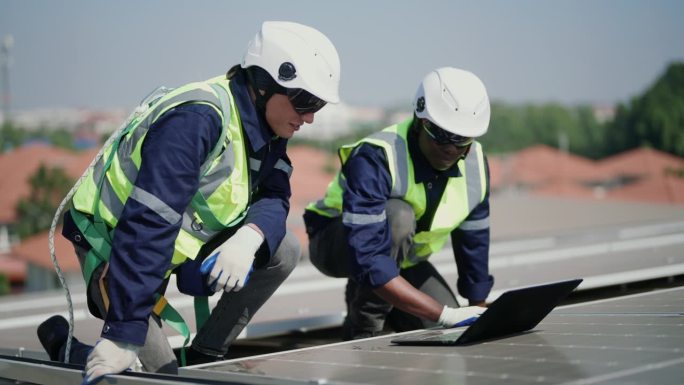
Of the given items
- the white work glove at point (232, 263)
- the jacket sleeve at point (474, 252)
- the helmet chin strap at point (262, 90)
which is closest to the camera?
the white work glove at point (232, 263)

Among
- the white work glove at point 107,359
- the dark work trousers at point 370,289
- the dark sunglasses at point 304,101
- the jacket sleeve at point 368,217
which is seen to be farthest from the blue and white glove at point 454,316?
the white work glove at point 107,359

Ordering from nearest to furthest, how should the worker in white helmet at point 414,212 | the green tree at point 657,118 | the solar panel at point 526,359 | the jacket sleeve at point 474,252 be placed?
the solar panel at point 526,359 → the worker in white helmet at point 414,212 → the jacket sleeve at point 474,252 → the green tree at point 657,118

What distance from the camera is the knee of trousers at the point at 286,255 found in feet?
11.8

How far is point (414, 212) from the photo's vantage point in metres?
4.18

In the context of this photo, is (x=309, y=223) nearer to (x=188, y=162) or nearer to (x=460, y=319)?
(x=460, y=319)

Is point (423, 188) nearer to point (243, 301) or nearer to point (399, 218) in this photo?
point (399, 218)

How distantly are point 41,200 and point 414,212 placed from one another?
3547 cm

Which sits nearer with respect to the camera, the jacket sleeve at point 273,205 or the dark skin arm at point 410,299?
the jacket sleeve at point 273,205

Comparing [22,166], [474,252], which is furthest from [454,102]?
[22,166]

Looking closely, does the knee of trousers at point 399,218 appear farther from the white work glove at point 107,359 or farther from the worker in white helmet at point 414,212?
the white work glove at point 107,359

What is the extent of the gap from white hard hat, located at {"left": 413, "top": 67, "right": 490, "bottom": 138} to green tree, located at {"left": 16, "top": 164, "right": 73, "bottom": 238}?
30778 mm

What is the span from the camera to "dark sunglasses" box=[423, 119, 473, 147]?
157 inches

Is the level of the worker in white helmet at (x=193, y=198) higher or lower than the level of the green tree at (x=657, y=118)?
higher

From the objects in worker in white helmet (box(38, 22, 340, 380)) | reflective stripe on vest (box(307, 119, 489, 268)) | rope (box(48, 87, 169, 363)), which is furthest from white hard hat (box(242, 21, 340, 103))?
reflective stripe on vest (box(307, 119, 489, 268))
